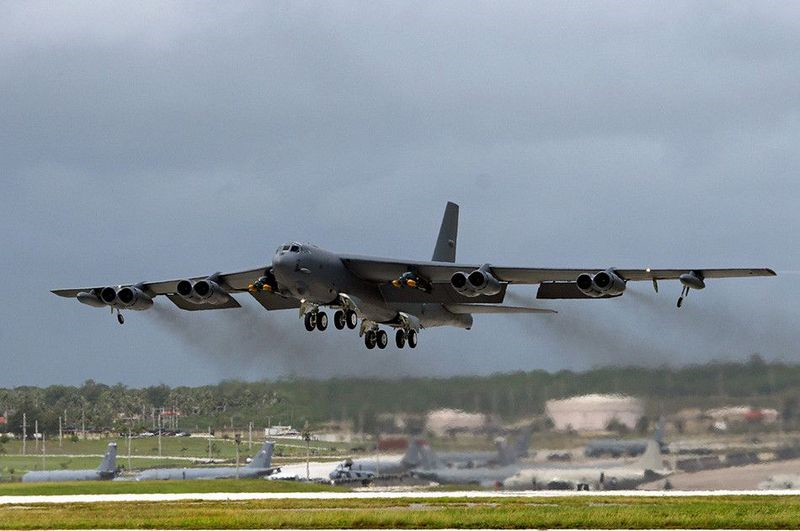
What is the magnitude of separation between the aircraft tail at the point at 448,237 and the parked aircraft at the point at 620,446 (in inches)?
383

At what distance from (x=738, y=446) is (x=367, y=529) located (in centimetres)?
1514

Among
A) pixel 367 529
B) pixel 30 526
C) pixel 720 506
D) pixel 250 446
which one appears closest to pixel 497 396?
pixel 720 506

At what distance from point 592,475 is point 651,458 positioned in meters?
2.10

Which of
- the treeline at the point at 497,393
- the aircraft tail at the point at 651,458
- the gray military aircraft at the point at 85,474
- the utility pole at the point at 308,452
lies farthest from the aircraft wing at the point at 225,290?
the gray military aircraft at the point at 85,474

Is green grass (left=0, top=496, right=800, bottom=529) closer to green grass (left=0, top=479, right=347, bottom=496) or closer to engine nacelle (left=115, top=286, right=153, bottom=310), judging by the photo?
engine nacelle (left=115, top=286, right=153, bottom=310)

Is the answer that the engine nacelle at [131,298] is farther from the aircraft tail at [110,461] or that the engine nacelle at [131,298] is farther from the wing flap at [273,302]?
the aircraft tail at [110,461]

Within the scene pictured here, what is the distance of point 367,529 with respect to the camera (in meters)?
35.2

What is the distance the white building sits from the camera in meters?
45.9

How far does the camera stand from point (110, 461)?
242 ft

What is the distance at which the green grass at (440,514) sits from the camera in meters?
35.5

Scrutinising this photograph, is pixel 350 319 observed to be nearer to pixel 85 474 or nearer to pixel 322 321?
pixel 322 321

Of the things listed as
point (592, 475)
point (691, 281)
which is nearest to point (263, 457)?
point (592, 475)

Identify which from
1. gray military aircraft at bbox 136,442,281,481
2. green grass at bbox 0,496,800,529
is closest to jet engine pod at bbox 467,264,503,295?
green grass at bbox 0,496,800,529

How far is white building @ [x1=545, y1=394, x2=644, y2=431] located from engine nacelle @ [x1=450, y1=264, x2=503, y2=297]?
667cm
